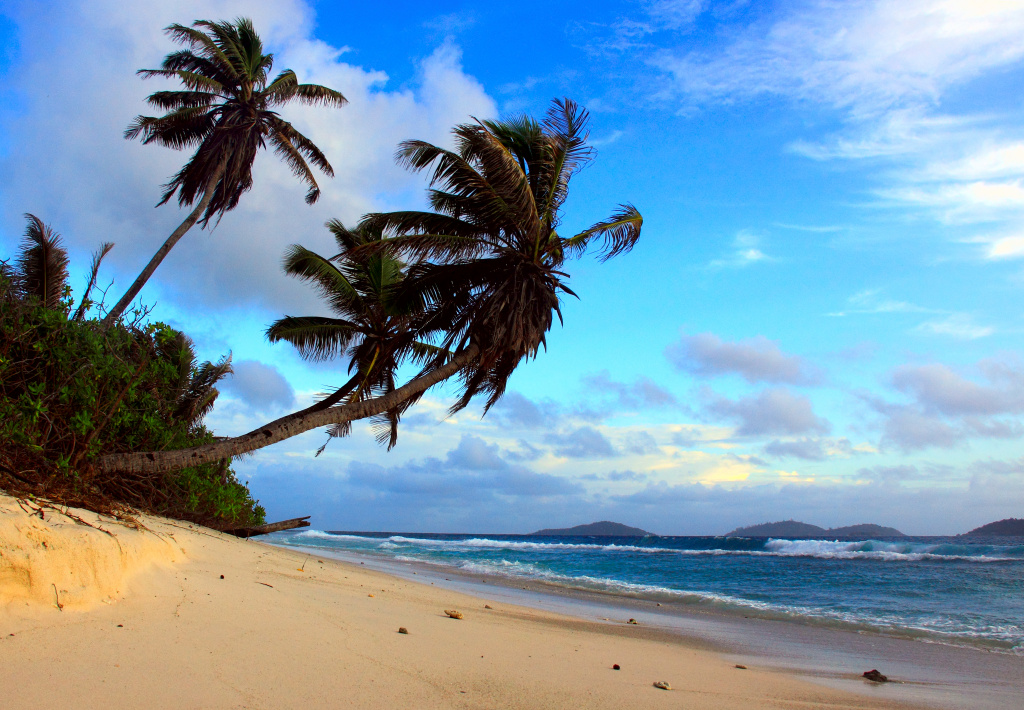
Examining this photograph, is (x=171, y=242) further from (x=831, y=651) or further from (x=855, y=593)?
(x=855, y=593)

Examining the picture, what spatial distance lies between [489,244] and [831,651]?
783cm

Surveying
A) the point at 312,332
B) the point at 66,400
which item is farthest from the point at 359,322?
the point at 66,400

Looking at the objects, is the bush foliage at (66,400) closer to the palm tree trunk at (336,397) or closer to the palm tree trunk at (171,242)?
the palm tree trunk at (336,397)

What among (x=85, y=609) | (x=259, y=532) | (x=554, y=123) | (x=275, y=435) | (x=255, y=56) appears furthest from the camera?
(x=259, y=532)

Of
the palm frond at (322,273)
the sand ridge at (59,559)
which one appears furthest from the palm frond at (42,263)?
the sand ridge at (59,559)

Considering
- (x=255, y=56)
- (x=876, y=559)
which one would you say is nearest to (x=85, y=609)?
(x=255, y=56)

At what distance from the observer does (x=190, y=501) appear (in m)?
10.3

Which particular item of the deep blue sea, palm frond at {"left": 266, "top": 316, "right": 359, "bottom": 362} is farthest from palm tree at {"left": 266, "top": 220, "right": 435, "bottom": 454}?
the deep blue sea

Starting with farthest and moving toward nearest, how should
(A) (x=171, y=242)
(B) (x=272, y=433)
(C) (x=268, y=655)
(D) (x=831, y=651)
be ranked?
(A) (x=171, y=242), (D) (x=831, y=651), (B) (x=272, y=433), (C) (x=268, y=655)

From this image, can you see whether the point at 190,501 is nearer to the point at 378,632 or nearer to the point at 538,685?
the point at 378,632

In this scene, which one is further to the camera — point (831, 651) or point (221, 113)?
point (221, 113)

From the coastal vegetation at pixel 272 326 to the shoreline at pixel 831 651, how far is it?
492cm

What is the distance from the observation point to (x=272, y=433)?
7156 millimetres

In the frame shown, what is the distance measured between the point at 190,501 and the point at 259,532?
5.38 m
